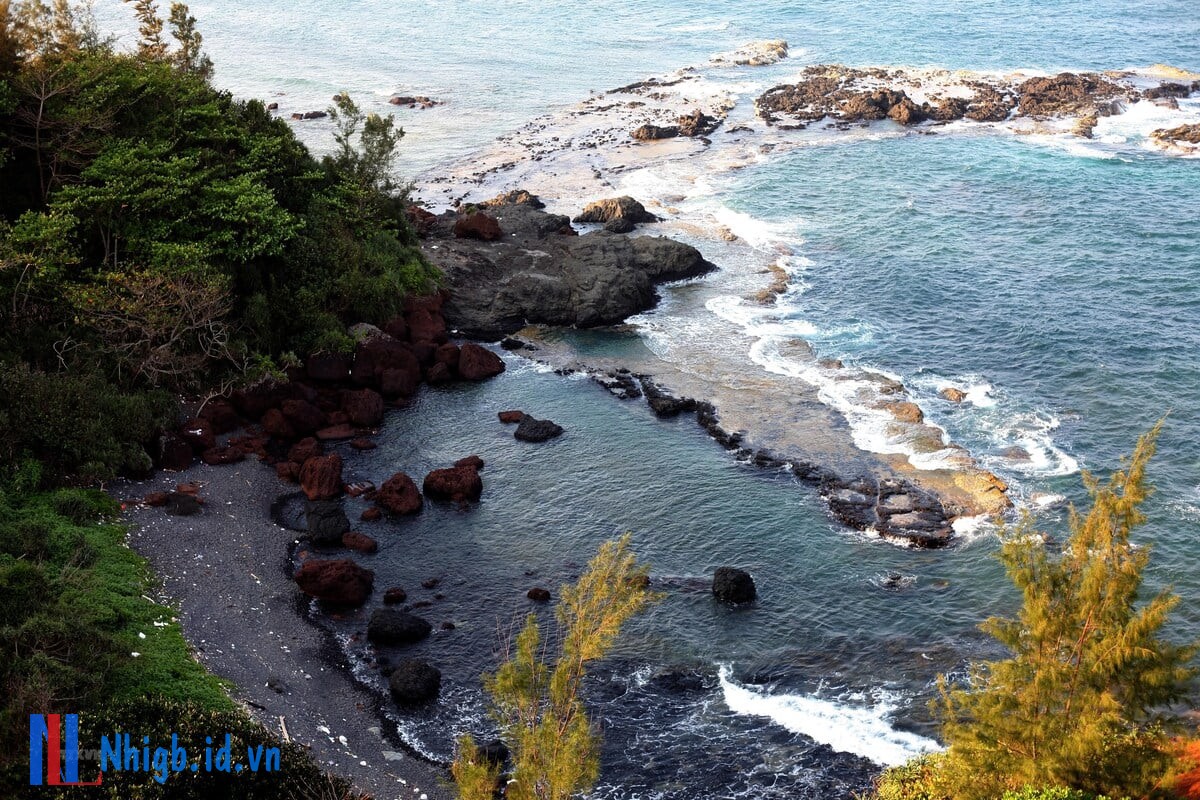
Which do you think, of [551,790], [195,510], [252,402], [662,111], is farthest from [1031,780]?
[662,111]

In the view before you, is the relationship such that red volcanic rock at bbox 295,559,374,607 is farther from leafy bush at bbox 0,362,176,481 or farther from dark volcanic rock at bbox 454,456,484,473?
leafy bush at bbox 0,362,176,481

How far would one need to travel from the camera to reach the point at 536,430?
47438 millimetres

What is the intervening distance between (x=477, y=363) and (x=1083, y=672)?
3540 cm

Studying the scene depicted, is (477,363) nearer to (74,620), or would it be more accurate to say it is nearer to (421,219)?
(421,219)

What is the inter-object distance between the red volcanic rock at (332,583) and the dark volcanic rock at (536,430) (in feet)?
40.8

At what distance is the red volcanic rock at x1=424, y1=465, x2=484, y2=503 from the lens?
140 ft

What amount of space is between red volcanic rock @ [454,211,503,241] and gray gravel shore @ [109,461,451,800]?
26973 mm

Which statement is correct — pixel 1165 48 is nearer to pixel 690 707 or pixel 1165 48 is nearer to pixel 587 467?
pixel 587 467

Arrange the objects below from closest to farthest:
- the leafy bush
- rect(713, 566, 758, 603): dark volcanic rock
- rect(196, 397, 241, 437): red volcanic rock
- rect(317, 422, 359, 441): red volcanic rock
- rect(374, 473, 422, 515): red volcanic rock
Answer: rect(713, 566, 758, 603): dark volcanic rock
the leafy bush
rect(374, 473, 422, 515): red volcanic rock
rect(196, 397, 241, 437): red volcanic rock
rect(317, 422, 359, 441): red volcanic rock

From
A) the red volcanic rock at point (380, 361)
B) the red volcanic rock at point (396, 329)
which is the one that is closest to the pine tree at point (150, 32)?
the red volcanic rock at point (396, 329)

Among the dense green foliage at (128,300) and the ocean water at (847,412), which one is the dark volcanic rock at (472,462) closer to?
the ocean water at (847,412)

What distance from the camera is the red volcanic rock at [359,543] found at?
39.6m

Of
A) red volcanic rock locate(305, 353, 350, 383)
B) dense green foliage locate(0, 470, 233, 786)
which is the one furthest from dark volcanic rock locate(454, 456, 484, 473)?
dense green foliage locate(0, 470, 233, 786)

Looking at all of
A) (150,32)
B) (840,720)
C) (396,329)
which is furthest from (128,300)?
(840,720)
